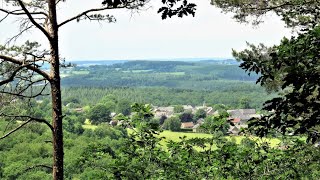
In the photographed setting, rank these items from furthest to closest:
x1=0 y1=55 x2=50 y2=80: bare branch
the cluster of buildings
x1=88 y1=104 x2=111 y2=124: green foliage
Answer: x1=88 y1=104 x2=111 y2=124: green foliage → x1=0 y1=55 x2=50 y2=80: bare branch → the cluster of buildings

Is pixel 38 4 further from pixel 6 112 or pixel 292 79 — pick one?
pixel 292 79

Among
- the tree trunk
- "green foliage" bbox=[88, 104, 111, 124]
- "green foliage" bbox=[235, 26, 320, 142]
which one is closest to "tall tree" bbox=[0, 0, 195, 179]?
the tree trunk

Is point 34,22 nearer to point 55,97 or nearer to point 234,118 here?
point 55,97

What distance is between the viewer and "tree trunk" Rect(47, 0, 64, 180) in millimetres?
4781

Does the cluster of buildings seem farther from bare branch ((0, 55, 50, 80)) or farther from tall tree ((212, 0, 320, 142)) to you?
bare branch ((0, 55, 50, 80))

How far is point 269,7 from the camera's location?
28.5ft

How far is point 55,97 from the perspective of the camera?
4852 millimetres

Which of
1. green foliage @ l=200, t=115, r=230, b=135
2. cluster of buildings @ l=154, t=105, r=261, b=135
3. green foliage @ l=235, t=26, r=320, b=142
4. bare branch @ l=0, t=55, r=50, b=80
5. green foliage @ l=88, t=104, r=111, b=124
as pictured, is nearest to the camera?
green foliage @ l=235, t=26, r=320, b=142

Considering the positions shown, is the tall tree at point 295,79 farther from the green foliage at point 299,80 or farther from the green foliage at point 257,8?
the green foliage at point 257,8

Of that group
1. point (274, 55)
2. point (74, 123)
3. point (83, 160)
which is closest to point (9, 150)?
point (74, 123)

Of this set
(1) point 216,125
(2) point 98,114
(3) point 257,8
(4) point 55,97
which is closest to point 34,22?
(4) point 55,97

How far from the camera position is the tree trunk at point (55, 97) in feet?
15.7

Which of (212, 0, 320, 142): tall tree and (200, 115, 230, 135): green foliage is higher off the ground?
(212, 0, 320, 142): tall tree

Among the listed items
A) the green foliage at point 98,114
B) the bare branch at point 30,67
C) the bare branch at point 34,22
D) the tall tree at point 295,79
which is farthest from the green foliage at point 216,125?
the green foliage at point 98,114
